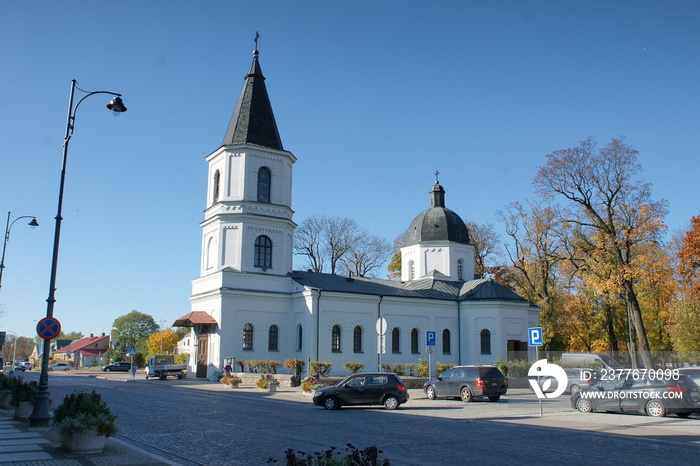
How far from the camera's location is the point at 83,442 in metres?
10.8

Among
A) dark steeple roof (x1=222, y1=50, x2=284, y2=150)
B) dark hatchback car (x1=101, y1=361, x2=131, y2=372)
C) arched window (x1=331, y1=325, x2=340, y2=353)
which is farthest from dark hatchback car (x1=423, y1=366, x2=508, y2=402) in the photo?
dark hatchback car (x1=101, y1=361, x2=131, y2=372)

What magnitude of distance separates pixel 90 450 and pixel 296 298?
98.7ft

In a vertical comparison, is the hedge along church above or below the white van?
above

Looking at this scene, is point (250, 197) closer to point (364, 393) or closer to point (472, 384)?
point (472, 384)

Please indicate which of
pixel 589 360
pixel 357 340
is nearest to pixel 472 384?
pixel 589 360

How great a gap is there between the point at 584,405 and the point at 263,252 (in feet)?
83.6

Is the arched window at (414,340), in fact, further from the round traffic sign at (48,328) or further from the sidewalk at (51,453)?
the sidewalk at (51,453)

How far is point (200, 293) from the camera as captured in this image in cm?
4112

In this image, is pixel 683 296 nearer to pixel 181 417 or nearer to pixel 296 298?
pixel 296 298

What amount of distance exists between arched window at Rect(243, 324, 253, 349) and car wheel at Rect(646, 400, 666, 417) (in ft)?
85.3

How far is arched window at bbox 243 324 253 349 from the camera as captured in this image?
1535 inches

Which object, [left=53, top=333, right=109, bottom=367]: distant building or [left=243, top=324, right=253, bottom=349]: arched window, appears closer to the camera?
[left=243, top=324, right=253, bottom=349]: arched window

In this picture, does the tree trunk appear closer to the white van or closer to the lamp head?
the white van

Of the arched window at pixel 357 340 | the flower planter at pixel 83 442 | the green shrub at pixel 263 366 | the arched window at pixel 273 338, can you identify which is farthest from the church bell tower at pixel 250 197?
the flower planter at pixel 83 442
